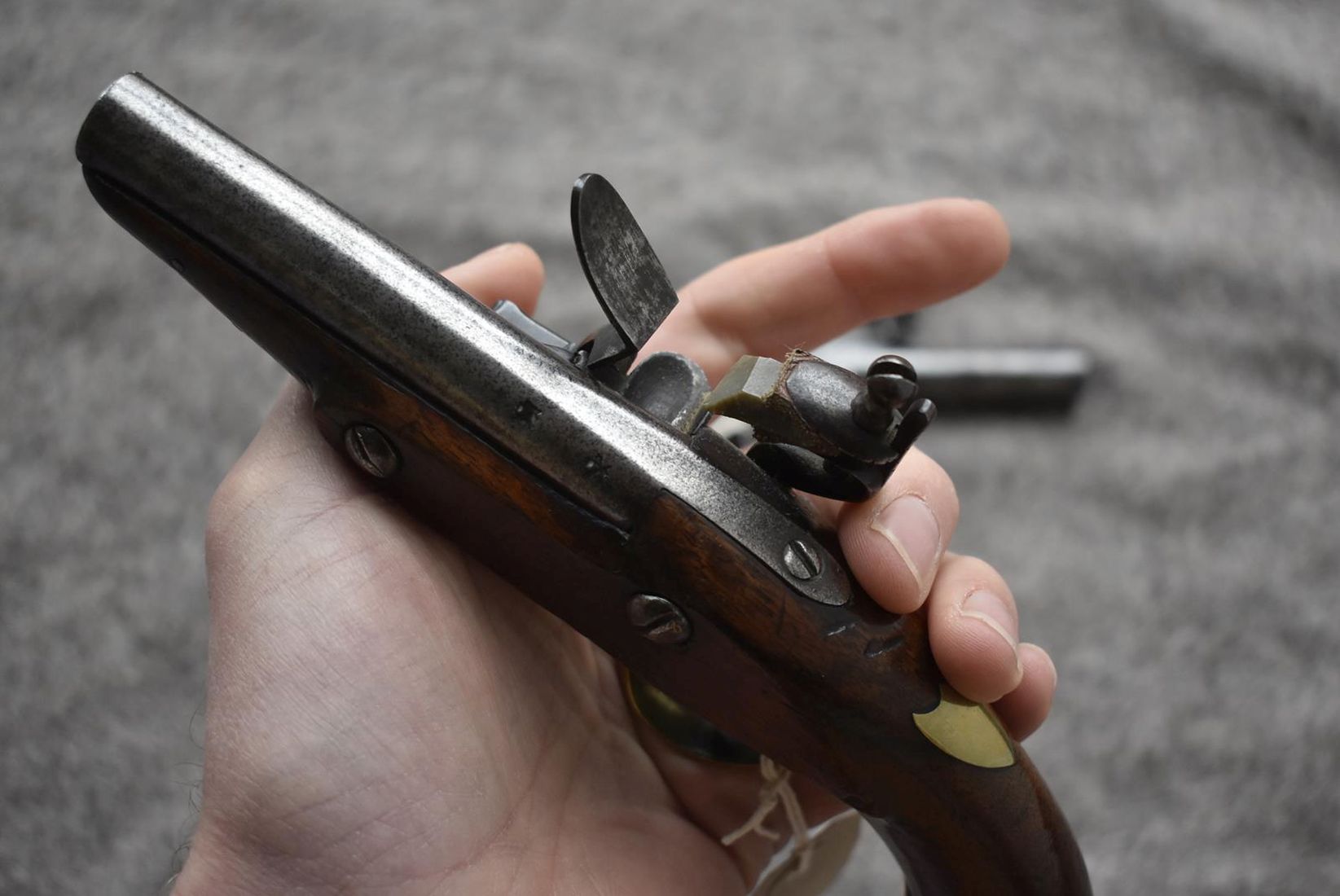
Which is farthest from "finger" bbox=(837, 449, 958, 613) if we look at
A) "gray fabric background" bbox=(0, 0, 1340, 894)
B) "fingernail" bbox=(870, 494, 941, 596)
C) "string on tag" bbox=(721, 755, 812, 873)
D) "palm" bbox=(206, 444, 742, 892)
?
"gray fabric background" bbox=(0, 0, 1340, 894)

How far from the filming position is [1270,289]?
2352 millimetres

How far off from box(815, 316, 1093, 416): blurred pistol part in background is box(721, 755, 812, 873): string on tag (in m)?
1.01

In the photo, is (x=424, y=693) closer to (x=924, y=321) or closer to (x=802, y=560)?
(x=802, y=560)

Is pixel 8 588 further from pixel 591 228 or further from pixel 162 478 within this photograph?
pixel 591 228

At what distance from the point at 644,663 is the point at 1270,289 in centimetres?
193

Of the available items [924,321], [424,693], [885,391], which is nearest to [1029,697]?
[885,391]

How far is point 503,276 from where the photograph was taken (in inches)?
52.4

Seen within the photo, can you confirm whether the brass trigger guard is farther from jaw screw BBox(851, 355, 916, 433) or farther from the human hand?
jaw screw BBox(851, 355, 916, 433)

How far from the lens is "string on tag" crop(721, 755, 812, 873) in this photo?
4.11ft

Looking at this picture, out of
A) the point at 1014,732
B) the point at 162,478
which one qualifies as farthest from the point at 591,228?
the point at 162,478

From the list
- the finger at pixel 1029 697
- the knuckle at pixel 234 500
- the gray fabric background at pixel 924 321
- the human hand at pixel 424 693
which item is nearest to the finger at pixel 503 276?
the human hand at pixel 424 693

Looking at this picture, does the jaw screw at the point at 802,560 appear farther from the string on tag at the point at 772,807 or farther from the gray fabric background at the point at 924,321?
the gray fabric background at the point at 924,321

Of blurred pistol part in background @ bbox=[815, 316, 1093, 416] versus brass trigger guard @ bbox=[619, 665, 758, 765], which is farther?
blurred pistol part in background @ bbox=[815, 316, 1093, 416]

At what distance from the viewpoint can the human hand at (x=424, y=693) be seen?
995mm
